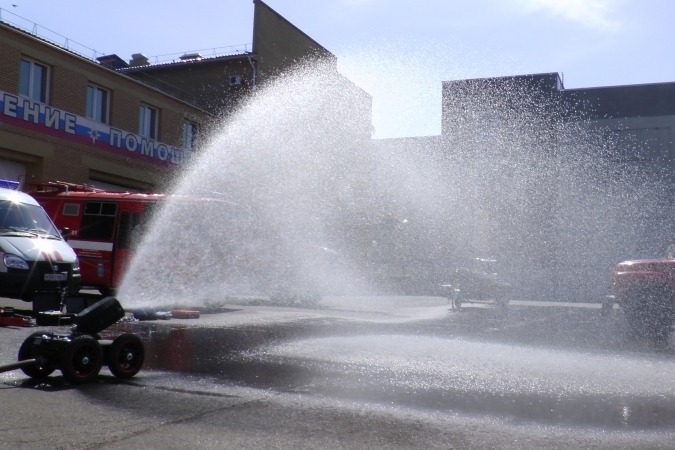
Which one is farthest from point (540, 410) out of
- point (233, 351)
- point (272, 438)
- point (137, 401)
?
point (233, 351)

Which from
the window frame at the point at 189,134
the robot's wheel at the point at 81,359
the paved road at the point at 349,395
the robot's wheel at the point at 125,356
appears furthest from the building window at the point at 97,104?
the robot's wheel at the point at 81,359

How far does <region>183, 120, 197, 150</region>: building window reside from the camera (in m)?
30.2

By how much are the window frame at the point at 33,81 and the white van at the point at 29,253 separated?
1080 centimetres

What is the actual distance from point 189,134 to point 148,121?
2536 millimetres

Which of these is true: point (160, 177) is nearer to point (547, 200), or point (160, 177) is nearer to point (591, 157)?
point (547, 200)

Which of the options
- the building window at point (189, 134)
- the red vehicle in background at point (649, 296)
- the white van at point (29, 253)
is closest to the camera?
the white van at point (29, 253)

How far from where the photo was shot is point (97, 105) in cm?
2562

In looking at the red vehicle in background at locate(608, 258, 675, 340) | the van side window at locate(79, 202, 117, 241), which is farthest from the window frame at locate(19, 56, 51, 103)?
the red vehicle in background at locate(608, 258, 675, 340)

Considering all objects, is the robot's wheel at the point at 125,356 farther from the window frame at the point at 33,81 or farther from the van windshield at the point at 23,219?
the window frame at the point at 33,81

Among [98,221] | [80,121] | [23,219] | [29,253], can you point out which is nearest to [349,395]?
[29,253]

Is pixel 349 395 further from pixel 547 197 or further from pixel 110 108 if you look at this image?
pixel 547 197

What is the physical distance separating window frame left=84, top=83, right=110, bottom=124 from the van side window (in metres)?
9.24

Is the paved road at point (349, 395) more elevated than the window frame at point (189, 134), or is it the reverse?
the window frame at point (189, 134)

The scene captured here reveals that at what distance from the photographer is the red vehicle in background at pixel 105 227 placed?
16375mm
